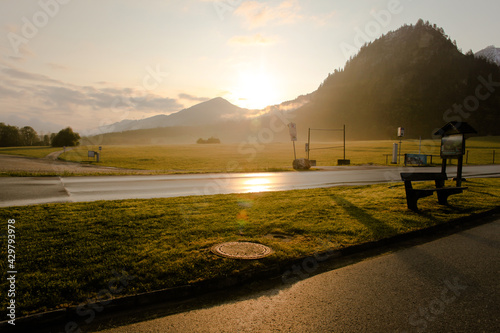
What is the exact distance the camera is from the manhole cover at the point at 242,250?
5.41m

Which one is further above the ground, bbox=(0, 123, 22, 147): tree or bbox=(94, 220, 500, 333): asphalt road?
bbox=(0, 123, 22, 147): tree

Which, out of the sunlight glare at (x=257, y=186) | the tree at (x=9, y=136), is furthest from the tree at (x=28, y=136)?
the sunlight glare at (x=257, y=186)

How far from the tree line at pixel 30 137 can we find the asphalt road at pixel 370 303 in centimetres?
9811

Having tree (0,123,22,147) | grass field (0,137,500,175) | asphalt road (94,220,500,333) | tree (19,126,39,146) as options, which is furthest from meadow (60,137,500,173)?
tree (19,126,39,146)

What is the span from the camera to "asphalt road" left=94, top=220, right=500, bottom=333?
138 inches

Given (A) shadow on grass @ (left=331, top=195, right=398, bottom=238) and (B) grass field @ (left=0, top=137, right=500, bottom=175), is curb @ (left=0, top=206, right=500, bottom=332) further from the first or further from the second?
(B) grass field @ (left=0, top=137, right=500, bottom=175)

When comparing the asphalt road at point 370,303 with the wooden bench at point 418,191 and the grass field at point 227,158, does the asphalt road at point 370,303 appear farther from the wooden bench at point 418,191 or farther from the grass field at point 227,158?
the grass field at point 227,158

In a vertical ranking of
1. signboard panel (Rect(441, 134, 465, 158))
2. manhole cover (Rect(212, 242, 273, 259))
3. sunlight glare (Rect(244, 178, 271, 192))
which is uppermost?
signboard panel (Rect(441, 134, 465, 158))

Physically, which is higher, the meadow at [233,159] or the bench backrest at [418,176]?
the bench backrest at [418,176]

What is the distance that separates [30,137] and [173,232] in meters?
123

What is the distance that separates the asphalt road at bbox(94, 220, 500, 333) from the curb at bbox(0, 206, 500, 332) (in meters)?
0.28

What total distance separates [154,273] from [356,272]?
3.32 metres

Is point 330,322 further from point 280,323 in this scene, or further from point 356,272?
point 356,272

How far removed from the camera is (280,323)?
3.56 m
